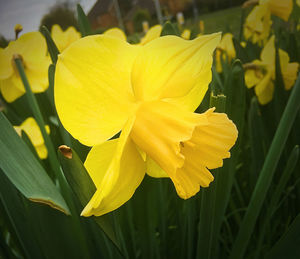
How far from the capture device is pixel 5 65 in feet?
2.51

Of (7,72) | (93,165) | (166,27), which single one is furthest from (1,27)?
(93,165)

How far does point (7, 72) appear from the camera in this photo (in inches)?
30.5

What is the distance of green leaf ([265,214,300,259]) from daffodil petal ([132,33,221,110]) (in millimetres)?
248

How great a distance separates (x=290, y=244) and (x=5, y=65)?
69cm

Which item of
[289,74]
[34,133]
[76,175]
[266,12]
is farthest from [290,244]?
[266,12]

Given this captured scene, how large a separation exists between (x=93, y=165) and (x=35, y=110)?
0.24 m

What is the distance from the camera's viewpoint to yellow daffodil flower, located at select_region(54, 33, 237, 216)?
334 millimetres

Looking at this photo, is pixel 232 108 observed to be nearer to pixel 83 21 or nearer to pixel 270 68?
pixel 83 21

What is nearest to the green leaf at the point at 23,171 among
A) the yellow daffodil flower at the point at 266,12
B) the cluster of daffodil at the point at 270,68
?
the cluster of daffodil at the point at 270,68

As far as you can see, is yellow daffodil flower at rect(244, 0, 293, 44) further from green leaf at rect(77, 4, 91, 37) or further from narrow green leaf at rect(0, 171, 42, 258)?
narrow green leaf at rect(0, 171, 42, 258)

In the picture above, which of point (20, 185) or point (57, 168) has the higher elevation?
point (20, 185)

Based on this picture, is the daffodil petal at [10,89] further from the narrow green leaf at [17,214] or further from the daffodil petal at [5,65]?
the narrow green leaf at [17,214]

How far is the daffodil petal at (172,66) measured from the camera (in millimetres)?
359

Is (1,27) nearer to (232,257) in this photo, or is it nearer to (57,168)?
(57,168)
